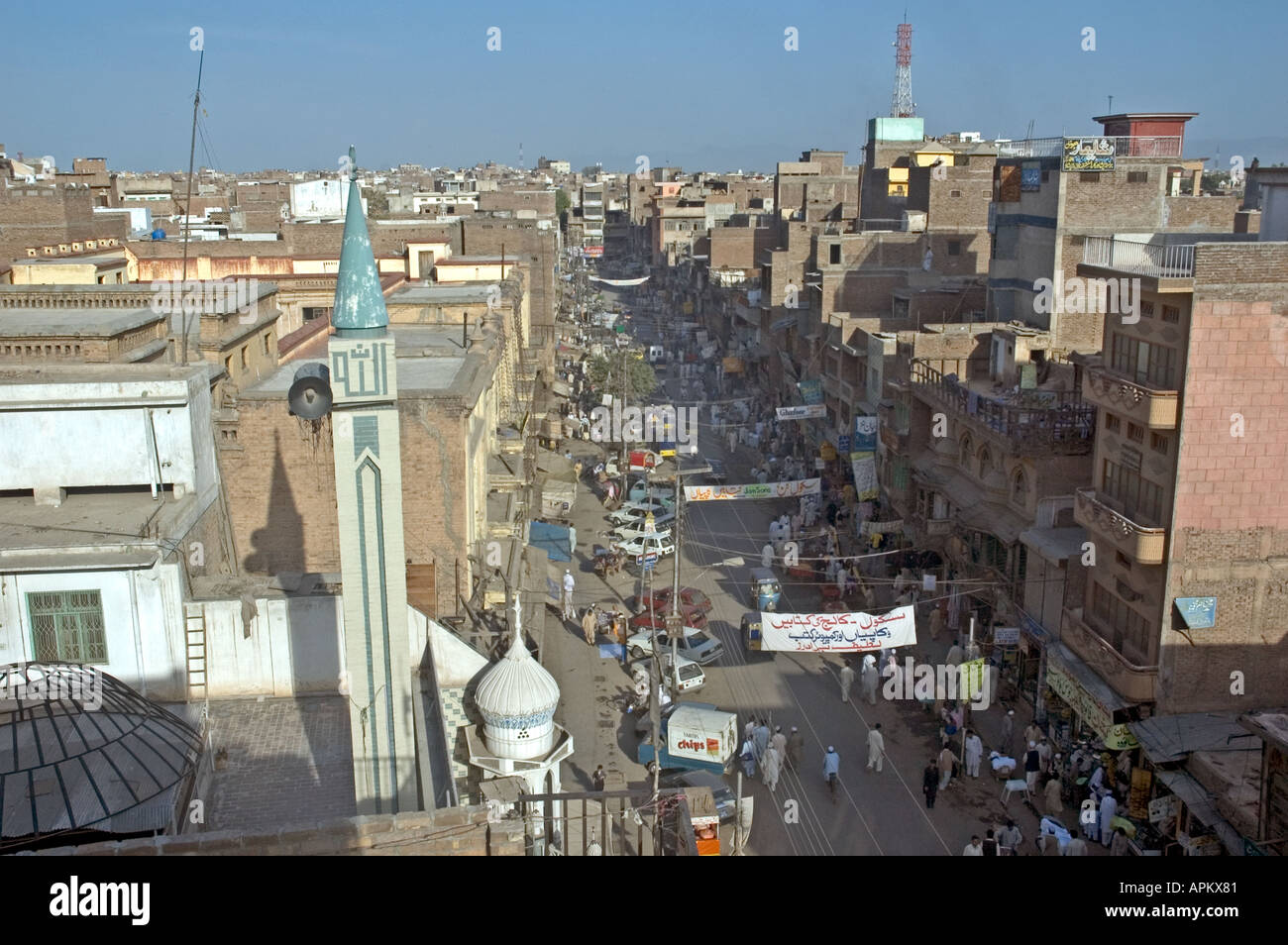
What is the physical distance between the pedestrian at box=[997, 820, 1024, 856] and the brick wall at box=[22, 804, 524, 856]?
30.0ft

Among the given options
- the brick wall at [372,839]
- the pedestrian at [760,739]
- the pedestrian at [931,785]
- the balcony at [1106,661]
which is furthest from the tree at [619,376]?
the brick wall at [372,839]

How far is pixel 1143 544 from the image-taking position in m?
16.5

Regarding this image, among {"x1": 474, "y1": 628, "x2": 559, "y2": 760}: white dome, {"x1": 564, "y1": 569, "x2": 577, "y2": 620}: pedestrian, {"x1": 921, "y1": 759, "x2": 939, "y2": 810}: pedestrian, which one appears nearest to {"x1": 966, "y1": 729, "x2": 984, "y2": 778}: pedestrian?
{"x1": 921, "y1": 759, "x2": 939, "y2": 810}: pedestrian

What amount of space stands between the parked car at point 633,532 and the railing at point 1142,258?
43.2ft

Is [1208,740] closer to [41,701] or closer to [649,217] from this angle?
[41,701]

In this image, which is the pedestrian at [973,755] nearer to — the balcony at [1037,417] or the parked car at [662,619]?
the balcony at [1037,417]

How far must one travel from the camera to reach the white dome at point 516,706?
40.5ft

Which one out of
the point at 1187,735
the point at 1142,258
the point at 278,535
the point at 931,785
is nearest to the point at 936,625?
the point at 931,785

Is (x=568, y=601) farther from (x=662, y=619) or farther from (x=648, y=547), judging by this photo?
(x=648, y=547)

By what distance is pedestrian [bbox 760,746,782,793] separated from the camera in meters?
17.4

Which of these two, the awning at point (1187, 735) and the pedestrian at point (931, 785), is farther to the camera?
the pedestrian at point (931, 785)

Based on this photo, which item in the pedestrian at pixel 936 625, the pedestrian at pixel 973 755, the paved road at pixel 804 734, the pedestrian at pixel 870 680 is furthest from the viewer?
the pedestrian at pixel 936 625
